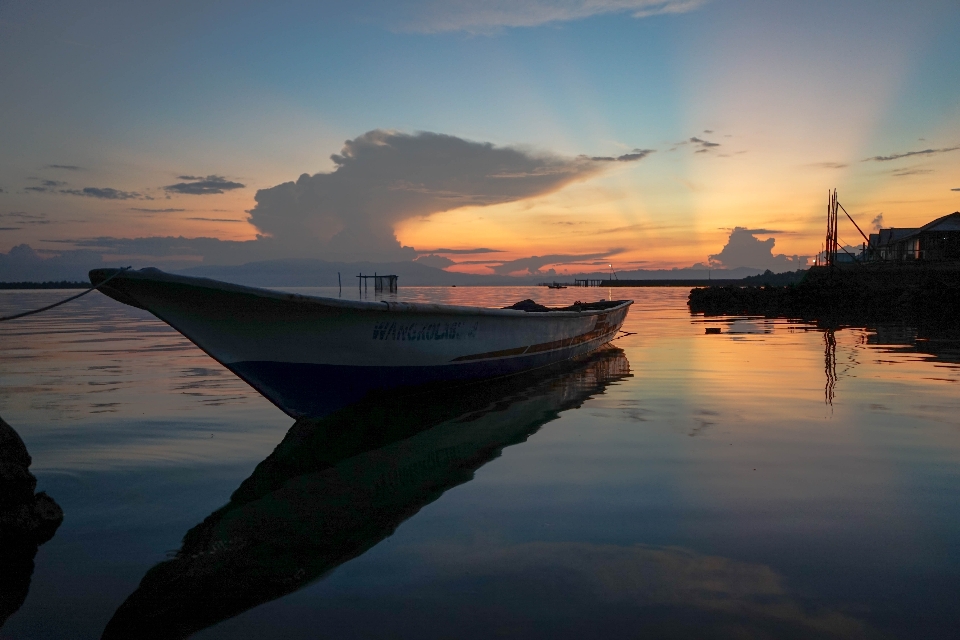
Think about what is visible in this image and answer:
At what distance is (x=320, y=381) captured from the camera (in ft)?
22.8

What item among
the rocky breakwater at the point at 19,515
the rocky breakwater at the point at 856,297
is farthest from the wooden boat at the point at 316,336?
the rocky breakwater at the point at 856,297

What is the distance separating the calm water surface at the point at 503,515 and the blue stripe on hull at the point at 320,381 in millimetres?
260

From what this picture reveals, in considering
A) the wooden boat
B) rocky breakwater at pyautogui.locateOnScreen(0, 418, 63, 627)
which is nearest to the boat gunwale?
the wooden boat

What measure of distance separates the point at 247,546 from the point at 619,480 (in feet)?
9.11

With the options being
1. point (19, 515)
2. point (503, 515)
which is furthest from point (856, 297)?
point (19, 515)

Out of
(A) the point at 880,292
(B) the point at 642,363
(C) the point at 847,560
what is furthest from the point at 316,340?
(A) the point at 880,292

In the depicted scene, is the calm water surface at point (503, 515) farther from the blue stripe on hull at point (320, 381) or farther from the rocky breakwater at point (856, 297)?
the rocky breakwater at point (856, 297)

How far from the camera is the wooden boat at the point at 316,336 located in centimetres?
572

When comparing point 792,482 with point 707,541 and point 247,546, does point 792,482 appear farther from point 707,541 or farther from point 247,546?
point 247,546

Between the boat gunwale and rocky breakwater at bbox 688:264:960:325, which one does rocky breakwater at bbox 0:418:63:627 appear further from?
rocky breakwater at bbox 688:264:960:325

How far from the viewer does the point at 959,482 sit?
184 inches

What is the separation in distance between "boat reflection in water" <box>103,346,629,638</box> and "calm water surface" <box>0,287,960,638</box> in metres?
0.02

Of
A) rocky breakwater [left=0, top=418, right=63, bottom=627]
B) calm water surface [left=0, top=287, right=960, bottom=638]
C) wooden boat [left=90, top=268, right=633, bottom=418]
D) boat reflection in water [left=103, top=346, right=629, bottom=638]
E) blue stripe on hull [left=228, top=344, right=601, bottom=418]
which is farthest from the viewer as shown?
blue stripe on hull [left=228, top=344, right=601, bottom=418]

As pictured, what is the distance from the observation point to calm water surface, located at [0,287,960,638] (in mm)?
2924
